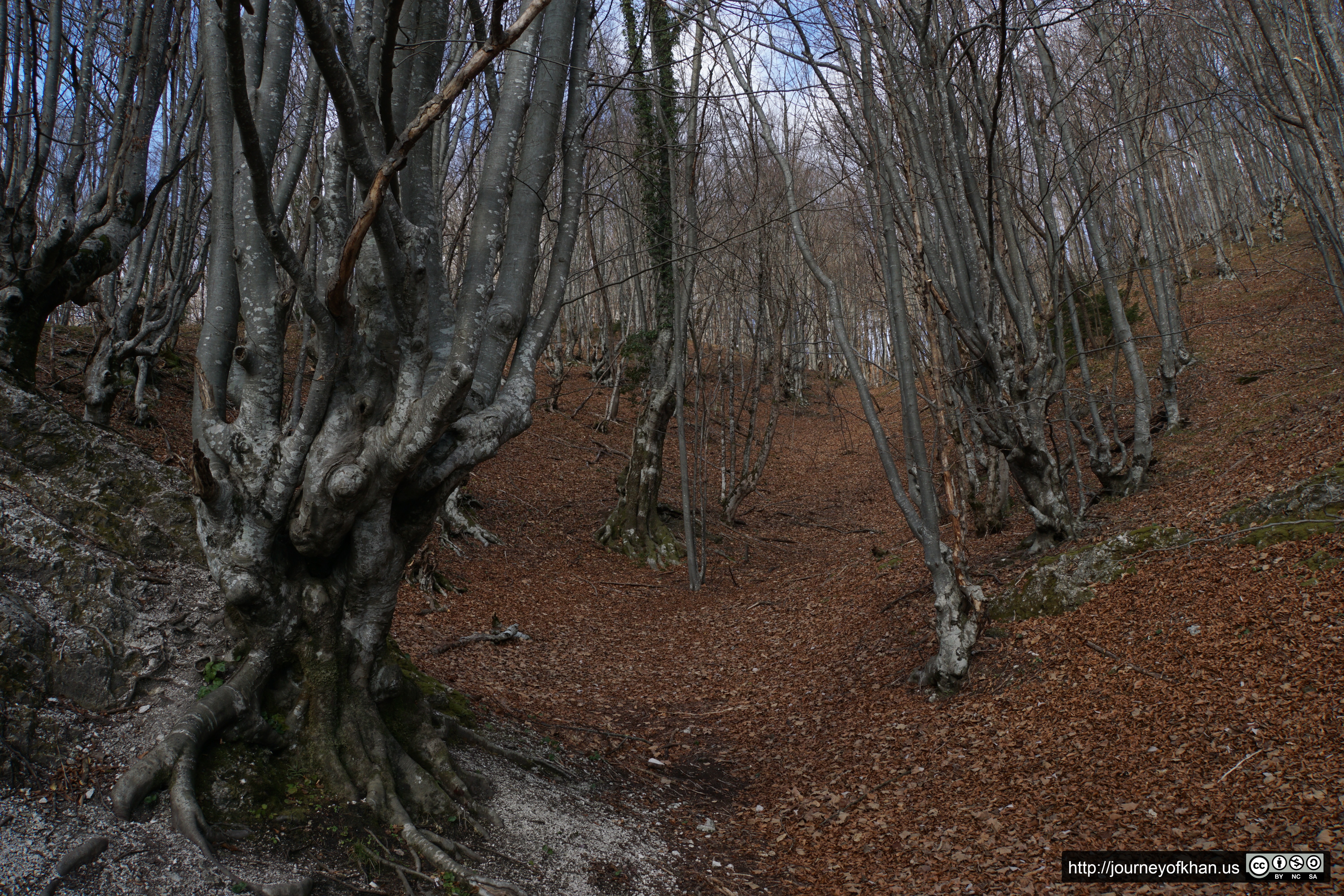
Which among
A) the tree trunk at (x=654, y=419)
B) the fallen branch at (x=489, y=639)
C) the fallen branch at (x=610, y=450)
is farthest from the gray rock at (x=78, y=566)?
the fallen branch at (x=610, y=450)

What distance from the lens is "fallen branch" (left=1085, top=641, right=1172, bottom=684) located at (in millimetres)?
4121

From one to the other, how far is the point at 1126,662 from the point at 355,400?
15.3ft

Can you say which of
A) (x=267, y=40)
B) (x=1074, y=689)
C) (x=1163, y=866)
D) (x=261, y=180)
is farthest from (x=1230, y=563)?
(x=267, y=40)

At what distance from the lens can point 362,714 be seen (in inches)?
132

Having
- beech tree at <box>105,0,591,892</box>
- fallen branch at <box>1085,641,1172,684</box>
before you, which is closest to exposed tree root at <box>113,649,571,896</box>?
beech tree at <box>105,0,591,892</box>

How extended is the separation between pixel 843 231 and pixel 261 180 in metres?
20.9

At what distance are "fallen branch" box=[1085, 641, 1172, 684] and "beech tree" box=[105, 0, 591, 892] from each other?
374cm

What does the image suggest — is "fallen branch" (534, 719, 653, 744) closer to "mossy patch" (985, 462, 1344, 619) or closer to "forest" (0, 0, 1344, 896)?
"forest" (0, 0, 1344, 896)

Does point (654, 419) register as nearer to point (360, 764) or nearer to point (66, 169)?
point (66, 169)

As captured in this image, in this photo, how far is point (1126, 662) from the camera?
14.5ft

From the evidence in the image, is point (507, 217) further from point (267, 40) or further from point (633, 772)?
point (633, 772)

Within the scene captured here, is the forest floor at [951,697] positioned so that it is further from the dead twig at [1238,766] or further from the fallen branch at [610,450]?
the fallen branch at [610,450]

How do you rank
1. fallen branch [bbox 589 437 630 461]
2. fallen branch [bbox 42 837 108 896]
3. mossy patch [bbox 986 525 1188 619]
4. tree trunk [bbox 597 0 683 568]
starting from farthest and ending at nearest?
fallen branch [bbox 589 437 630 461] → tree trunk [bbox 597 0 683 568] → mossy patch [bbox 986 525 1188 619] → fallen branch [bbox 42 837 108 896]

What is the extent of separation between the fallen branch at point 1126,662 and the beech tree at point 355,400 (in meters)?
3.74
